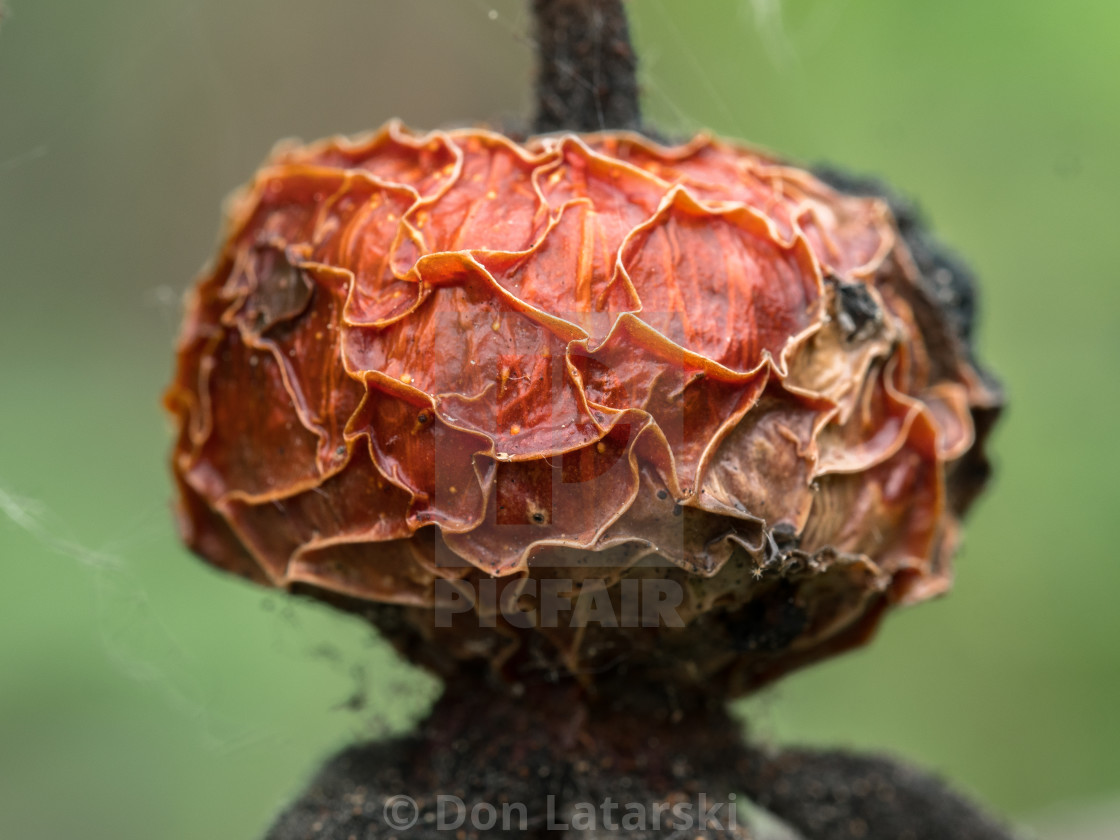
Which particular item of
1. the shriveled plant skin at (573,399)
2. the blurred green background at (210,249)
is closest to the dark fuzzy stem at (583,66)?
the shriveled plant skin at (573,399)

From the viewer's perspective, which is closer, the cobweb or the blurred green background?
the cobweb

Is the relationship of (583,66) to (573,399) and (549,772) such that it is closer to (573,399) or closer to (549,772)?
(573,399)

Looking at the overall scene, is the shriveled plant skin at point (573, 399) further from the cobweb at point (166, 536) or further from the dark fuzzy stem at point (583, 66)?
the cobweb at point (166, 536)

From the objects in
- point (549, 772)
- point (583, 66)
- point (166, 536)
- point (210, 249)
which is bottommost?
point (166, 536)

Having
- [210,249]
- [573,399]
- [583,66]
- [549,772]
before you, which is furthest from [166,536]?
[573,399]

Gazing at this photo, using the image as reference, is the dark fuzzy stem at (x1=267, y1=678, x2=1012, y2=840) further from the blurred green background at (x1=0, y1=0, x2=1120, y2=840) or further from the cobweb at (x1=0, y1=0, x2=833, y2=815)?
the blurred green background at (x1=0, y1=0, x2=1120, y2=840)

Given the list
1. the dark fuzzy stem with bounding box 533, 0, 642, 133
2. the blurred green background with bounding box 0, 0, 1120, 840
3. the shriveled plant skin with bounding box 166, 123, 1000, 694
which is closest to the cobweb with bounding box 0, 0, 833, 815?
the blurred green background with bounding box 0, 0, 1120, 840
